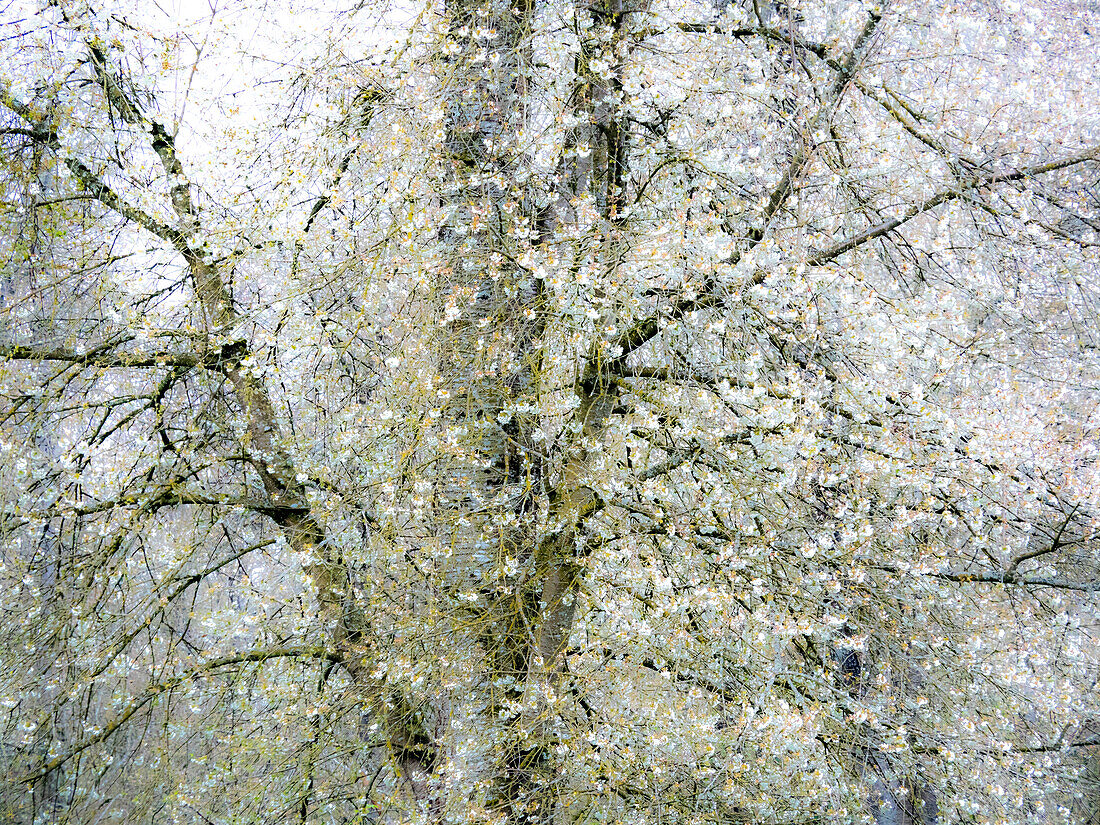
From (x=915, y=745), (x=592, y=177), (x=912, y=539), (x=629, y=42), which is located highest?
(x=629, y=42)

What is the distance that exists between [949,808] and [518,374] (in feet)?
10.5

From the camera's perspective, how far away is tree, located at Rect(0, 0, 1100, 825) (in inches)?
139

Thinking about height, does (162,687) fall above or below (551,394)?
below

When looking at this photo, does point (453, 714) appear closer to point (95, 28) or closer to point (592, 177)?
point (592, 177)

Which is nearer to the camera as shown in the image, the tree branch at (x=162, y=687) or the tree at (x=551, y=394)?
the tree at (x=551, y=394)

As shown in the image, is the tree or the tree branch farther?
the tree branch

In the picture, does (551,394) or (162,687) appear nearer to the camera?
(551,394)

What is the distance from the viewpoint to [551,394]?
3928 mm

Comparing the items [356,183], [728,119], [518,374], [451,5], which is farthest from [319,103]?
[728,119]

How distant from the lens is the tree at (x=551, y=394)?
3541 mm

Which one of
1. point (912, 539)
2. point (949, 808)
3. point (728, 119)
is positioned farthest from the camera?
point (949, 808)

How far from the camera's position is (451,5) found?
4.20 meters

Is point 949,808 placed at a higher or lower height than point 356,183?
lower

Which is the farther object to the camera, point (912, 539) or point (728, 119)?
point (912, 539)
